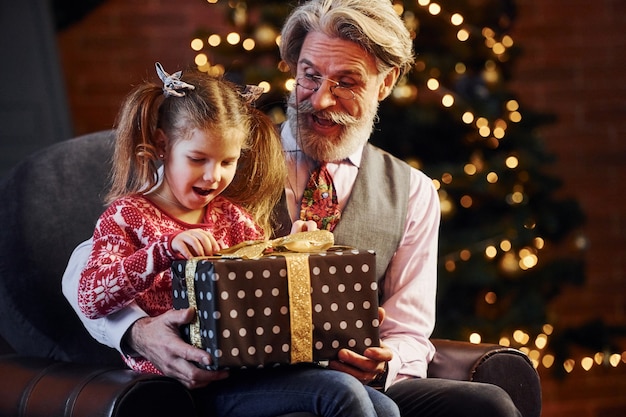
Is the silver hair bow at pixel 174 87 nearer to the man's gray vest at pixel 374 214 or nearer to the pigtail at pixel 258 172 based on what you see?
the pigtail at pixel 258 172

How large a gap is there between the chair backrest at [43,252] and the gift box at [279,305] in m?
0.57

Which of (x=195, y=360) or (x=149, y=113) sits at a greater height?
(x=149, y=113)

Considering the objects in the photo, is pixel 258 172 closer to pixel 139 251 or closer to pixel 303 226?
pixel 303 226

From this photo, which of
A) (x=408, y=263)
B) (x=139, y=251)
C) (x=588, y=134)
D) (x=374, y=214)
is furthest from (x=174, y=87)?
(x=588, y=134)

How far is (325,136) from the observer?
2365 mm

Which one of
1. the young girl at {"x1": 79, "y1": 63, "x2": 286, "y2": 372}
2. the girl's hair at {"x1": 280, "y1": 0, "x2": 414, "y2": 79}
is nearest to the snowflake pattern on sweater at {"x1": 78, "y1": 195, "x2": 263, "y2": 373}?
the young girl at {"x1": 79, "y1": 63, "x2": 286, "y2": 372}

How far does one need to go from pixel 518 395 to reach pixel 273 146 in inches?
29.8

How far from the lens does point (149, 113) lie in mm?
2043

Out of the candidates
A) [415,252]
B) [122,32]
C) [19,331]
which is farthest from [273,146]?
[122,32]

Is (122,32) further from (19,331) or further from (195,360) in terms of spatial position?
(195,360)

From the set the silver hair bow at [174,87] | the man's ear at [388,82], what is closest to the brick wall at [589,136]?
the man's ear at [388,82]

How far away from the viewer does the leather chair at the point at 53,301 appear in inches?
82.7

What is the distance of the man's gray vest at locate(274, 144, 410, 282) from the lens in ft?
7.59

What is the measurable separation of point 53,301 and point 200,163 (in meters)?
0.61
